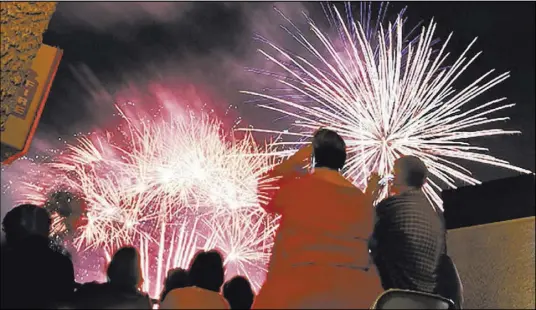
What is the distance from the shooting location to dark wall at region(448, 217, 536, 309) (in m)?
3.66

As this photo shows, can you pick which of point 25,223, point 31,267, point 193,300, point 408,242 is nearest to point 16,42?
point 25,223

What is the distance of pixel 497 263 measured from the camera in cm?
385

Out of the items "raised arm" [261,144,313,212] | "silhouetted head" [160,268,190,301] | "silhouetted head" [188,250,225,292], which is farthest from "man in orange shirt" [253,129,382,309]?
"silhouetted head" [160,268,190,301]

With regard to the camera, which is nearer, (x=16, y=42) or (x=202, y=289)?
(x=202, y=289)

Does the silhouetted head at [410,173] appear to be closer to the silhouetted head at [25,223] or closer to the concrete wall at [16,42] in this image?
the silhouetted head at [25,223]

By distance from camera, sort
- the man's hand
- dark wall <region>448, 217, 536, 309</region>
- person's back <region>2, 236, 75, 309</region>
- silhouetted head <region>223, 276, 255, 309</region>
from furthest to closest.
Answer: silhouetted head <region>223, 276, 255, 309</region>
the man's hand
person's back <region>2, 236, 75, 309</region>
dark wall <region>448, 217, 536, 309</region>

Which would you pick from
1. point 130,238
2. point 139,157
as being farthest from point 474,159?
point 130,238

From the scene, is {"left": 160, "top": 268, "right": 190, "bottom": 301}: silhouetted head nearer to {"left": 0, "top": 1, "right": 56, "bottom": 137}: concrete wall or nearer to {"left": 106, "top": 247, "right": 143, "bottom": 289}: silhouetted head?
{"left": 106, "top": 247, "right": 143, "bottom": 289}: silhouetted head

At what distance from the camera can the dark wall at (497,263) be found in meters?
3.66

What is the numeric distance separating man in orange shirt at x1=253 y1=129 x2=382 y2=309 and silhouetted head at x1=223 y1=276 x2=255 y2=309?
76.5 inches

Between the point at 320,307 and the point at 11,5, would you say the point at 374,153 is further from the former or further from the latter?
the point at 320,307

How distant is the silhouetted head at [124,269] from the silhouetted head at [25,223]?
0.67 m

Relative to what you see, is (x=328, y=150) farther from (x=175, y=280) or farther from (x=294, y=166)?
(x=175, y=280)

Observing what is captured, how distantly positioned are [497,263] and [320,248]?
1.22 meters
